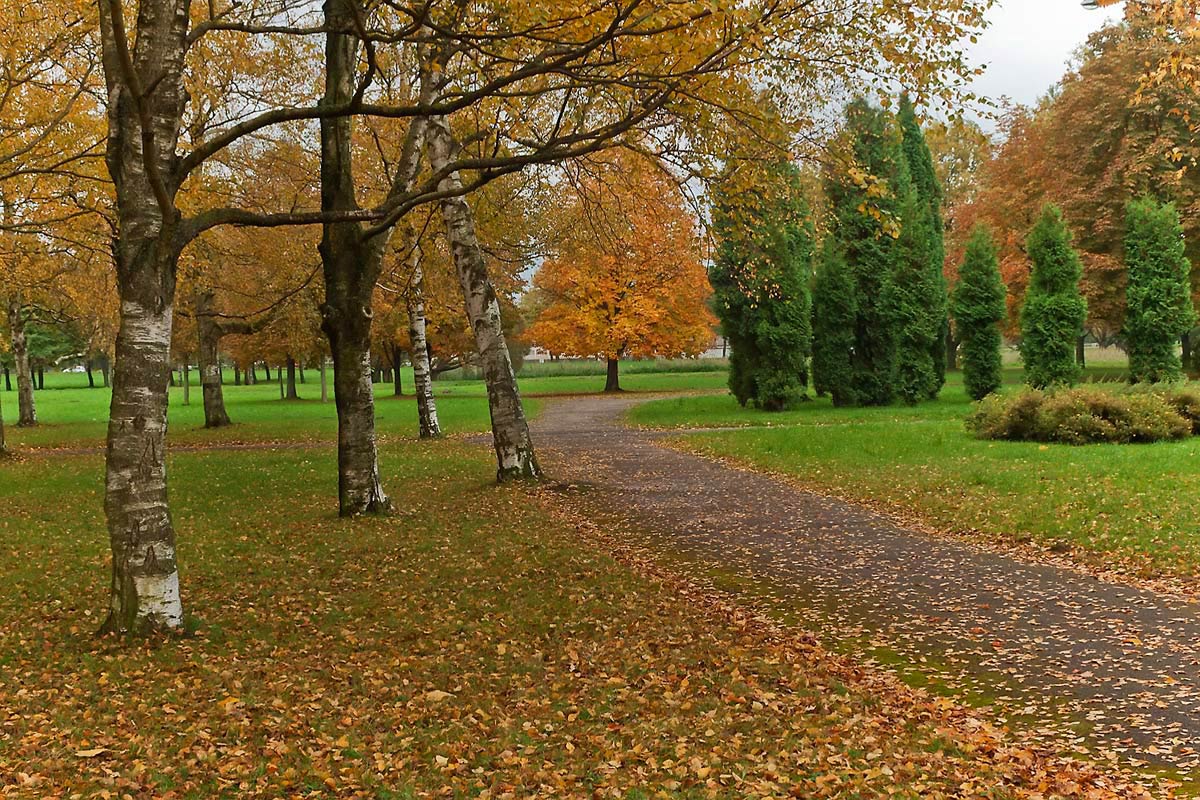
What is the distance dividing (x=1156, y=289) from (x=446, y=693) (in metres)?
27.6

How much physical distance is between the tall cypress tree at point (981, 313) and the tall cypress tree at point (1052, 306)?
1385 millimetres

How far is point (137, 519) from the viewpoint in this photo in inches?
219

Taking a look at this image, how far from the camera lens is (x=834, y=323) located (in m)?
26.8

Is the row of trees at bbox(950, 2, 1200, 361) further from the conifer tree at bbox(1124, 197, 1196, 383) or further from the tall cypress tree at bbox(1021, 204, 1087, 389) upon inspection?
the tall cypress tree at bbox(1021, 204, 1087, 389)

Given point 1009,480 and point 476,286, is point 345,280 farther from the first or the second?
point 1009,480

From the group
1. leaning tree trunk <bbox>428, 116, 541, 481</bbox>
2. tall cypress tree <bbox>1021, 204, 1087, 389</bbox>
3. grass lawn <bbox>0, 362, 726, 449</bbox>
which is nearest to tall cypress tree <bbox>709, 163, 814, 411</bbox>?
tall cypress tree <bbox>1021, 204, 1087, 389</bbox>

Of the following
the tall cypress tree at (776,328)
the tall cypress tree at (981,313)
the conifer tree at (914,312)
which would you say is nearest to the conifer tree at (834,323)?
the tall cypress tree at (776,328)

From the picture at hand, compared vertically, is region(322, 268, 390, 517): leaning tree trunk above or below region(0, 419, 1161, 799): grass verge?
above

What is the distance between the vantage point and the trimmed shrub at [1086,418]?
15.0 m

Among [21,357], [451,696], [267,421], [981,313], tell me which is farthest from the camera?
[267,421]

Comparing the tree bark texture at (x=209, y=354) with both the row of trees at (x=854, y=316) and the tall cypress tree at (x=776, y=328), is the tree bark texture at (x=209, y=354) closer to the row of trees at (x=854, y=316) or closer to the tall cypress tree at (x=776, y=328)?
the tall cypress tree at (x=776, y=328)

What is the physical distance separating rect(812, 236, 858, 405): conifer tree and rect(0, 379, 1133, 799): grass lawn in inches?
766

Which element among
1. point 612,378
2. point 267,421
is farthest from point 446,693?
point 612,378

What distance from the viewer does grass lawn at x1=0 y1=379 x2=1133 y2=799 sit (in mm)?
3912
